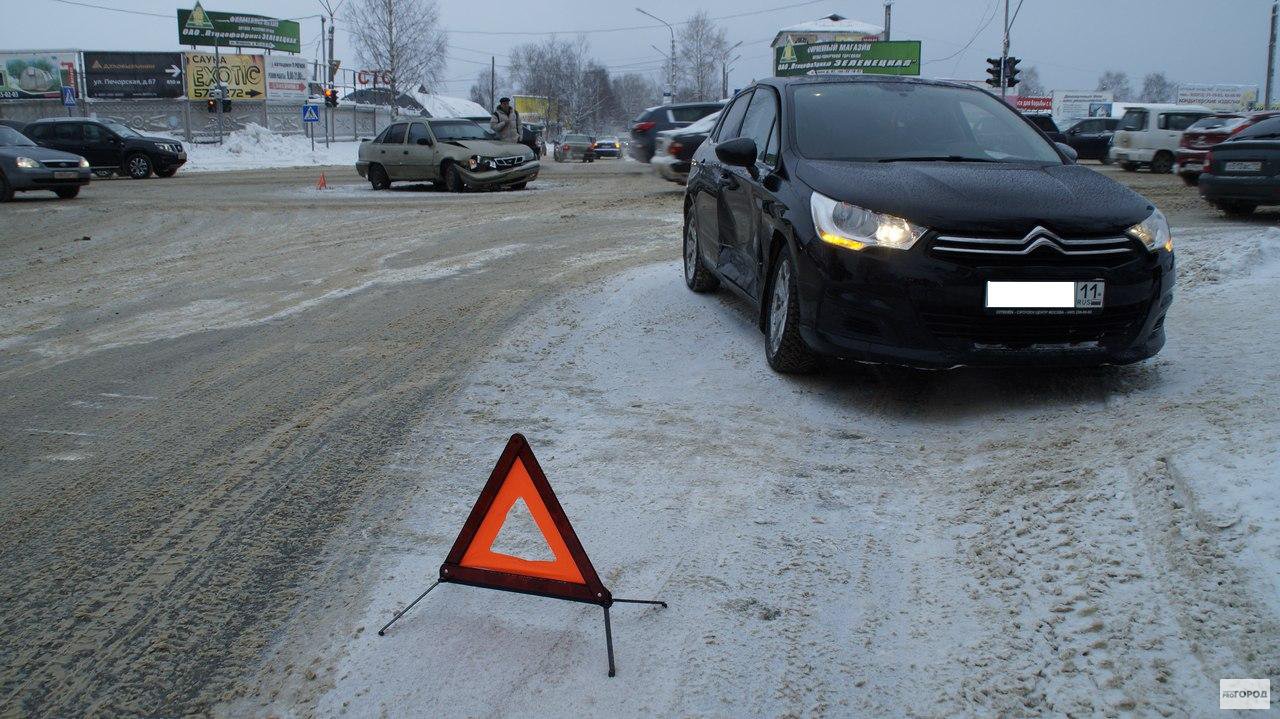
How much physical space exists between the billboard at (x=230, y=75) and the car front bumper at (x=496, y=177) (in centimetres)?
3924

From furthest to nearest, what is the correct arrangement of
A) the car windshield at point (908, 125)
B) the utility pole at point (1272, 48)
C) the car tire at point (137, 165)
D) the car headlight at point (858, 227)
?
1. the utility pole at point (1272, 48)
2. the car tire at point (137, 165)
3. the car windshield at point (908, 125)
4. the car headlight at point (858, 227)

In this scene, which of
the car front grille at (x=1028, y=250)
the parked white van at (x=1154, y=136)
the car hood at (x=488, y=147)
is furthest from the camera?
the parked white van at (x=1154, y=136)

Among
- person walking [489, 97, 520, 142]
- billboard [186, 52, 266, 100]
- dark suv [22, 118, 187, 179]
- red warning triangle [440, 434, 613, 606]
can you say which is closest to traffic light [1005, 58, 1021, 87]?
person walking [489, 97, 520, 142]

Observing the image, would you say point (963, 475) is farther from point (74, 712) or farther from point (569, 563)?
point (74, 712)

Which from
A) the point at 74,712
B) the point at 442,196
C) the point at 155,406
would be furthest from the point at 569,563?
the point at 442,196

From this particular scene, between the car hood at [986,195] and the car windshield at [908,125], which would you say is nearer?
the car hood at [986,195]

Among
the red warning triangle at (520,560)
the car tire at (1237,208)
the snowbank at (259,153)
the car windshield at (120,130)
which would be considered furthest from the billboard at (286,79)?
the red warning triangle at (520,560)

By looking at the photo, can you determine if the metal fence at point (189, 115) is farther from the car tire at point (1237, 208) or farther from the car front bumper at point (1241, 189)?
the car front bumper at point (1241, 189)

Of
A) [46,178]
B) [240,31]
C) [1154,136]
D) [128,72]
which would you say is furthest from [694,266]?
[240,31]

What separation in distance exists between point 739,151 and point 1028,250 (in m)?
1.94

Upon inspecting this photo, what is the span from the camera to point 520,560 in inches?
116

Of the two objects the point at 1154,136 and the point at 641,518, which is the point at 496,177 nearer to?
the point at 641,518

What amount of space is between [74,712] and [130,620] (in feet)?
1.48

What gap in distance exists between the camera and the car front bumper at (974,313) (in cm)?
434
